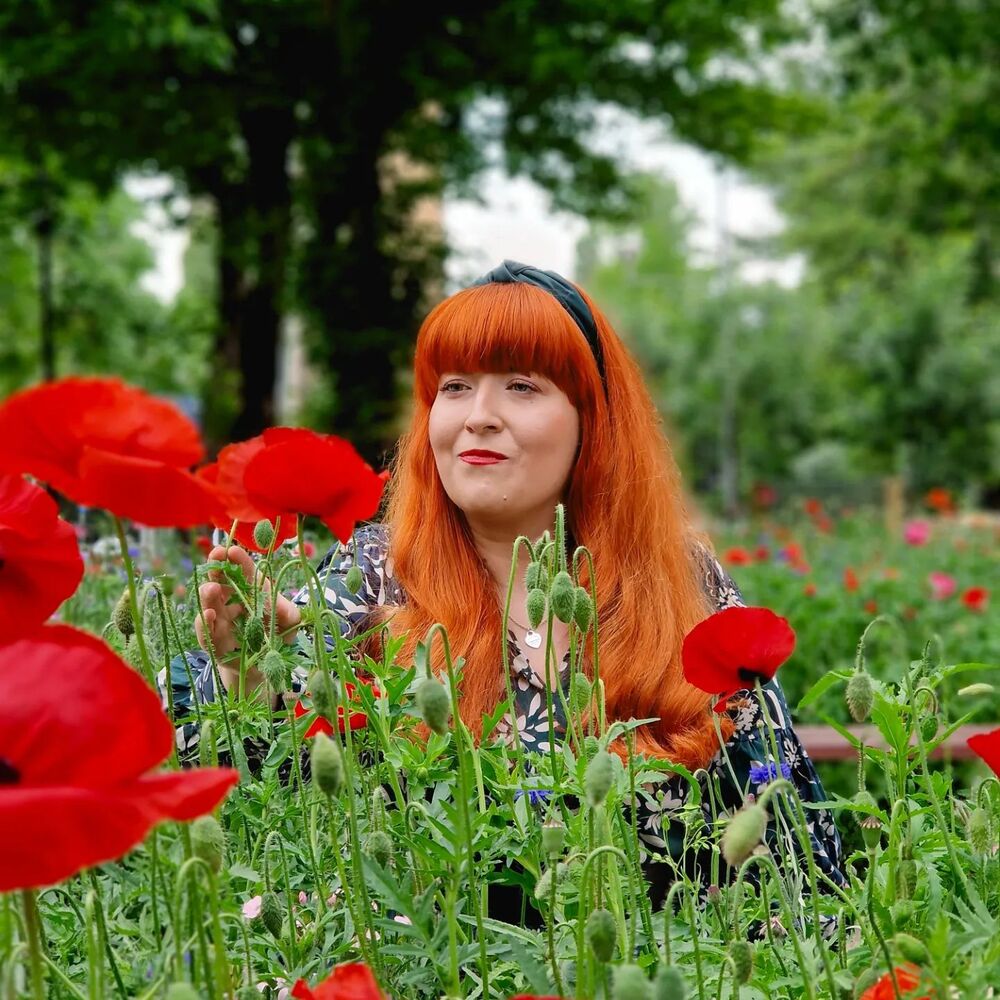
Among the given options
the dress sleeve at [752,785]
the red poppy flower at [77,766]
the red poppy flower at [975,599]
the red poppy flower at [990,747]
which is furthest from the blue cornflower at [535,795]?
the red poppy flower at [975,599]

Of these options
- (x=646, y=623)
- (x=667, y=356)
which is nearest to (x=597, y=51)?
(x=646, y=623)

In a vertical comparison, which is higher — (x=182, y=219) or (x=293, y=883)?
(x=182, y=219)

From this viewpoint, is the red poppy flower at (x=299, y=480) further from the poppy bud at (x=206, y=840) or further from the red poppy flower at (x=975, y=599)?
the red poppy flower at (x=975, y=599)

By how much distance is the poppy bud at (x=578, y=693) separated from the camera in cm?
119

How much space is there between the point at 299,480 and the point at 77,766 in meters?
0.47

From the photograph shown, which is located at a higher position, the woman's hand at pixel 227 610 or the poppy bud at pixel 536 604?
the poppy bud at pixel 536 604

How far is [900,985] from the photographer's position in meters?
0.90

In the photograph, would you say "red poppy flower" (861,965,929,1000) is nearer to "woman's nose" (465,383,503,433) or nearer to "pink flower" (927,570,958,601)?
"woman's nose" (465,383,503,433)

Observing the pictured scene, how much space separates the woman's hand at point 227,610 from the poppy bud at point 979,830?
0.67 meters

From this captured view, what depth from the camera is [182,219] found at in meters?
12.7

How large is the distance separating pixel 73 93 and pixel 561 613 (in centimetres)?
998

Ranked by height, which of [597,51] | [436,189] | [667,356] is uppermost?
[597,51]

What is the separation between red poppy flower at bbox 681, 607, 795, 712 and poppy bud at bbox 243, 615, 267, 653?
383 mm

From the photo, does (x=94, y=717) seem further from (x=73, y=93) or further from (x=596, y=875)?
(x=73, y=93)
